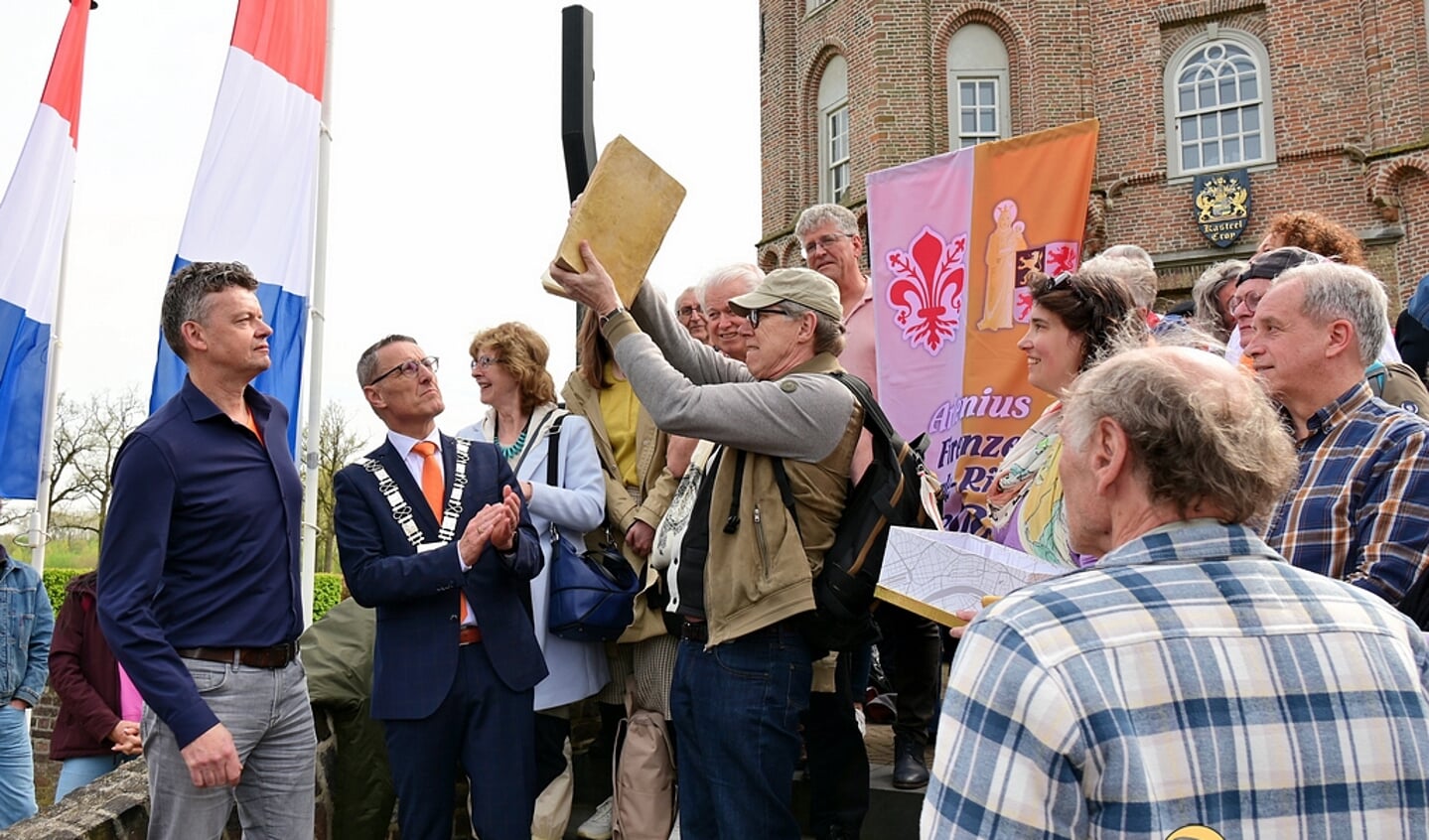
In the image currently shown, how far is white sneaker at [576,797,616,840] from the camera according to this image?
3.91 meters

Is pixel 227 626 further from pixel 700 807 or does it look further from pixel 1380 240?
pixel 1380 240

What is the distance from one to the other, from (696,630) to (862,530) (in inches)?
21.8

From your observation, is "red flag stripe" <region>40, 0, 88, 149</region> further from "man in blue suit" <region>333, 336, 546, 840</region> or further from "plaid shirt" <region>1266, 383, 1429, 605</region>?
"plaid shirt" <region>1266, 383, 1429, 605</region>

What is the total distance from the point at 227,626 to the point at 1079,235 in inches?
153

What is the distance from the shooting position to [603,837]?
3910mm

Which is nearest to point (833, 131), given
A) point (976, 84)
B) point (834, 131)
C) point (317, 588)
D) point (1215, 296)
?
point (834, 131)

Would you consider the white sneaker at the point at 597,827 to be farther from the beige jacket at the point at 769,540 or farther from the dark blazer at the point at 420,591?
the beige jacket at the point at 769,540

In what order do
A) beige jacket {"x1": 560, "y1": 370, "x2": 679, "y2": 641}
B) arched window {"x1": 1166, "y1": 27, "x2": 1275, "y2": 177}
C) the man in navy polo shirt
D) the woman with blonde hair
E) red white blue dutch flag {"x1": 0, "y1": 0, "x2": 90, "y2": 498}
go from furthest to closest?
arched window {"x1": 1166, "y1": 27, "x2": 1275, "y2": 177}, red white blue dutch flag {"x1": 0, "y1": 0, "x2": 90, "y2": 498}, beige jacket {"x1": 560, "y1": 370, "x2": 679, "y2": 641}, the woman with blonde hair, the man in navy polo shirt

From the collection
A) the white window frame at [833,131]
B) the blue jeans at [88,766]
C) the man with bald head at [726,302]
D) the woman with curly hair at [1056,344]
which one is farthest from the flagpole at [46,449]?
the white window frame at [833,131]

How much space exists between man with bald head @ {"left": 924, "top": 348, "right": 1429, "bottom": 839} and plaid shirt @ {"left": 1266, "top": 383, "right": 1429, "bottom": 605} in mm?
877

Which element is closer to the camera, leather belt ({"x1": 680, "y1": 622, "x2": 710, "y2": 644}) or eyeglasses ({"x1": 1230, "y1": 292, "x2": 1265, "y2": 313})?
leather belt ({"x1": 680, "y1": 622, "x2": 710, "y2": 644})

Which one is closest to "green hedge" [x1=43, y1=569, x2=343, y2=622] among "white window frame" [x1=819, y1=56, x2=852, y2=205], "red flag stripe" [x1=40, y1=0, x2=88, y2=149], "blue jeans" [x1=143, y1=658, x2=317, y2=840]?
"red flag stripe" [x1=40, y1=0, x2=88, y2=149]

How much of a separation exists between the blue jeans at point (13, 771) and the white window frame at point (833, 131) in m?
15.9

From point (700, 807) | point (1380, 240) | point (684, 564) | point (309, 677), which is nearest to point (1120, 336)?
point (684, 564)
